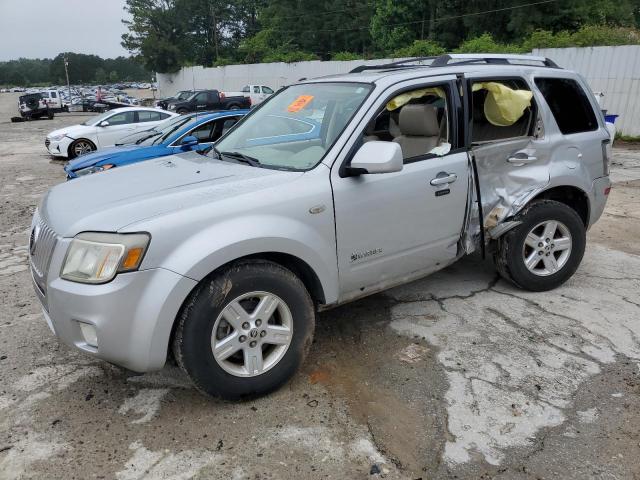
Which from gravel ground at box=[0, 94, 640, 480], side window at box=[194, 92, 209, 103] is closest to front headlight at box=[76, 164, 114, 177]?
gravel ground at box=[0, 94, 640, 480]

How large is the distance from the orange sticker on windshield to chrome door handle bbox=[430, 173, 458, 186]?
1090 mm

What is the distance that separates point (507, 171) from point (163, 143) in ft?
19.8

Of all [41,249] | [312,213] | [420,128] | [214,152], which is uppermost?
[420,128]

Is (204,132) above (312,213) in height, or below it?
below

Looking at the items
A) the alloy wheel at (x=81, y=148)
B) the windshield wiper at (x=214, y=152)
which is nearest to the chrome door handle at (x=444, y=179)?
the windshield wiper at (x=214, y=152)

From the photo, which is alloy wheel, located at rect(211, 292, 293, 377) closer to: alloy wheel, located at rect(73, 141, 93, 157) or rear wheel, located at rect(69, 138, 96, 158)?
rear wheel, located at rect(69, 138, 96, 158)

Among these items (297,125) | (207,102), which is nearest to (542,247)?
(297,125)

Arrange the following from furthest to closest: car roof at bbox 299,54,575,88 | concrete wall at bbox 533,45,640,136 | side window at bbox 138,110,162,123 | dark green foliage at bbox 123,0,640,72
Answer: dark green foliage at bbox 123,0,640,72
concrete wall at bbox 533,45,640,136
side window at bbox 138,110,162,123
car roof at bbox 299,54,575,88

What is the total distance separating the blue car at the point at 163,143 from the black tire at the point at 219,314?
520cm

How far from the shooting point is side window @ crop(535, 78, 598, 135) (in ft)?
14.1

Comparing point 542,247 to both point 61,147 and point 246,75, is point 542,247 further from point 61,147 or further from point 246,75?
point 246,75

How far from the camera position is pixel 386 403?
299 centimetres

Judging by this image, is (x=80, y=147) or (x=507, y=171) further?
(x=80, y=147)

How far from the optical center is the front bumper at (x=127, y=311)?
2531 millimetres
